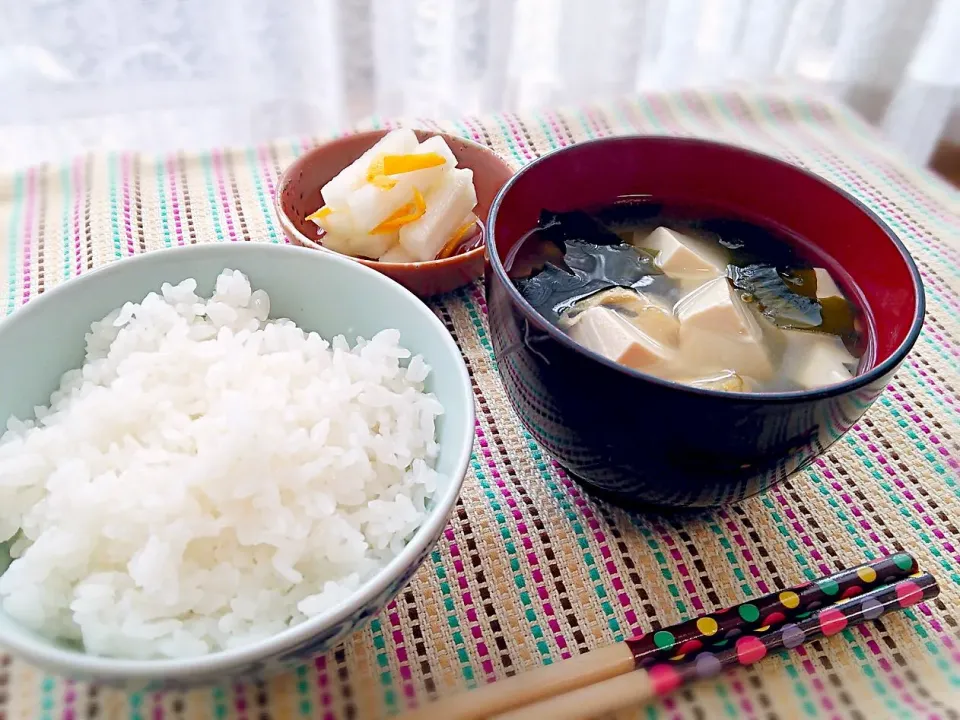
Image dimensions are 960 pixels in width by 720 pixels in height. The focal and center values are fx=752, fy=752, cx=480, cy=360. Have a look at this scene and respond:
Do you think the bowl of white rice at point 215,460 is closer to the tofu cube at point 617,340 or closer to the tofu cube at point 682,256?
the tofu cube at point 617,340

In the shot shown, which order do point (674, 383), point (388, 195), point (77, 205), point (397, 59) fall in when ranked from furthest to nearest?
1. point (397, 59)
2. point (77, 205)
3. point (388, 195)
4. point (674, 383)

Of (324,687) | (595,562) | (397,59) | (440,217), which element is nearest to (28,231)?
(440,217)

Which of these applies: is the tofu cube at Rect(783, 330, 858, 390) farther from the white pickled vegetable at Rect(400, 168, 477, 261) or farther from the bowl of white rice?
the white pickled vegetable at Rect(400, 168, 477, 261)

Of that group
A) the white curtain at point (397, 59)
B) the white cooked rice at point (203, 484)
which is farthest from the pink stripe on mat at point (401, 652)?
the white curtain at point (397, 59)

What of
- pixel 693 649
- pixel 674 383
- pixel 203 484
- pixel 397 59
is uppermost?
pixel 674 383

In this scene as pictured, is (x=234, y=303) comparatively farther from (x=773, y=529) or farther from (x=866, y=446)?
(x=866, y=446)

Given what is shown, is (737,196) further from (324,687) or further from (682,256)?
(324,687)
